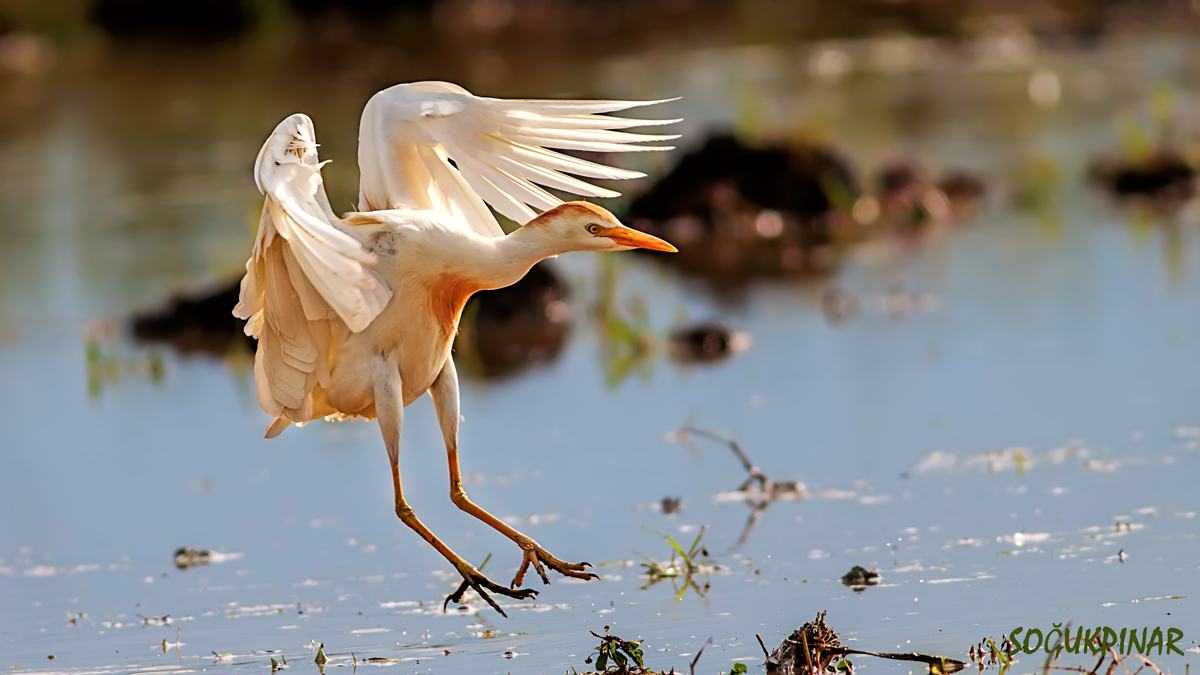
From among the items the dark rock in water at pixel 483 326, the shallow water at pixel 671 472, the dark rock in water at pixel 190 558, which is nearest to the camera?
the shallow water at pixel 671 472

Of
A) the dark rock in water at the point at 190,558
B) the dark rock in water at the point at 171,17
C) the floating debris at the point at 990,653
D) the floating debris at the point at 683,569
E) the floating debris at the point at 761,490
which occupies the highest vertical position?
the dark rock in water at the point at 171,17

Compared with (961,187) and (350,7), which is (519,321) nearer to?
(961,187)

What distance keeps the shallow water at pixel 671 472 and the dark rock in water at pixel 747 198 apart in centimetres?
47

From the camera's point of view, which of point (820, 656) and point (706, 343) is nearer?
point (820, 656)

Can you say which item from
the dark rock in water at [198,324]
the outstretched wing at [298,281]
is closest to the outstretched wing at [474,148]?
the outstretched wing at [298,281]

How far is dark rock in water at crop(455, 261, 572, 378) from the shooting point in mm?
11141

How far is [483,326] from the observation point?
1173cm

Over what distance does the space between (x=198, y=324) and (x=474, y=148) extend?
6.54 m

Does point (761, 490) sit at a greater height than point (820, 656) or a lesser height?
greater

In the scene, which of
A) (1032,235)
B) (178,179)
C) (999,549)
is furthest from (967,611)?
(178,179)

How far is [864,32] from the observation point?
29.9 m

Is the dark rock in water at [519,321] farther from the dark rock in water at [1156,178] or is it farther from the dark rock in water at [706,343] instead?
the dark rock in water at [1156,178]

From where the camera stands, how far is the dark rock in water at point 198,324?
12.1 m

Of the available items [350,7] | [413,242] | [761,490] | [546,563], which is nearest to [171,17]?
[350,7]
